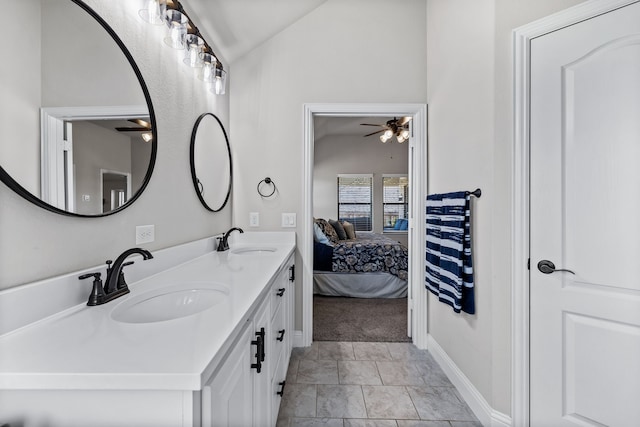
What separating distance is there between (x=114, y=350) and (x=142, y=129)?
1.03 metres

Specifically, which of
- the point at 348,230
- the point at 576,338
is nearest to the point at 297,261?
the point at 576,338

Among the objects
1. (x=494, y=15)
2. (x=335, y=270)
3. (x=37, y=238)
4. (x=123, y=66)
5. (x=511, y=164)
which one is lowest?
(x=335, y=270)

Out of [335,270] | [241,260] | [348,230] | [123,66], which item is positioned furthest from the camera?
[348,230]

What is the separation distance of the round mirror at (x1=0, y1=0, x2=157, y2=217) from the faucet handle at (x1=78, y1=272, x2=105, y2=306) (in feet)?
0.73

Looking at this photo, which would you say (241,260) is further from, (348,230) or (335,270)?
(348,230)

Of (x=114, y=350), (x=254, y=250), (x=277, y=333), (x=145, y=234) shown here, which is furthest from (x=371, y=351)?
(x=114, y=350)

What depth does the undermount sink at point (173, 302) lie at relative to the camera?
0.95 metres

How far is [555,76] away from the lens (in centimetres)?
125

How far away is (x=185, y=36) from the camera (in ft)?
4.77

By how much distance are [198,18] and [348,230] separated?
139 inches

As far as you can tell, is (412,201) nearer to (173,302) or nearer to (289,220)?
(289,220)

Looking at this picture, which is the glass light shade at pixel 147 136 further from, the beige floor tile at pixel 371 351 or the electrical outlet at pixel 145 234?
the beige floor tile at pixel 371 351

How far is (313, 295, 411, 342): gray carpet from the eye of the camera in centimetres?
249

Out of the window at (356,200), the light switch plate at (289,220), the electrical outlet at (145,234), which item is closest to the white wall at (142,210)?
the electrical outlet at (145,234)
